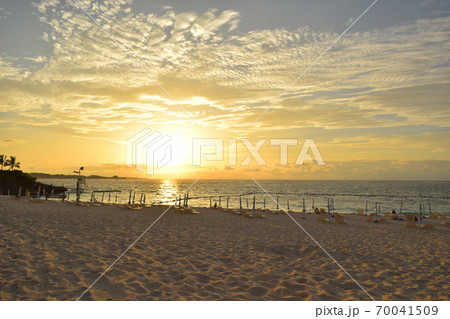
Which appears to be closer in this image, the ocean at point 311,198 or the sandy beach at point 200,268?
Result: the sandy beach at point 200,268

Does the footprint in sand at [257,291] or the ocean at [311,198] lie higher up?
the footprint in sand at [257,291]

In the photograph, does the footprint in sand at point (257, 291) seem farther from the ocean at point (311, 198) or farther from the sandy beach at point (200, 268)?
the ocean at point (311, 198)

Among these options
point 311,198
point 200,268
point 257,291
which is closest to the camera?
point 257,291

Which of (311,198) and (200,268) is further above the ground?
(200,268)

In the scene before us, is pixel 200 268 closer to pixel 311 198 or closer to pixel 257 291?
pixel 257 291

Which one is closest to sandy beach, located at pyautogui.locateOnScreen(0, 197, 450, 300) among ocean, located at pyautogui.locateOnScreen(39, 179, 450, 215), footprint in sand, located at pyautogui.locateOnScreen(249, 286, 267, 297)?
footprint in sand, located at pyautogui.locateOnScreen(249, 286, 267, 297)

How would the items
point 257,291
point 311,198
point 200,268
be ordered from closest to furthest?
point 257,291
point 200,268
point 311,198

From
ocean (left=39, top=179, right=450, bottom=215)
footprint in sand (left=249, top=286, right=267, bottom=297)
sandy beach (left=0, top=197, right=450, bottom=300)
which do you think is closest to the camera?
sandy beach (left=0, top=197, right=450, bottom=300)

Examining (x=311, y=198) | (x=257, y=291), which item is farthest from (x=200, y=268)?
(x=311, y=198)

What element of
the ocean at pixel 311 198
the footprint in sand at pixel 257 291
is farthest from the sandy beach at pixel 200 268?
the ocean at pixel 311 198

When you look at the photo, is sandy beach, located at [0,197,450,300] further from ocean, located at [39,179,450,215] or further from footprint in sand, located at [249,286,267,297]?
ocean, located at [39,179,450,215]

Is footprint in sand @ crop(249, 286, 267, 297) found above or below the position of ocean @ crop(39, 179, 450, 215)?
above
